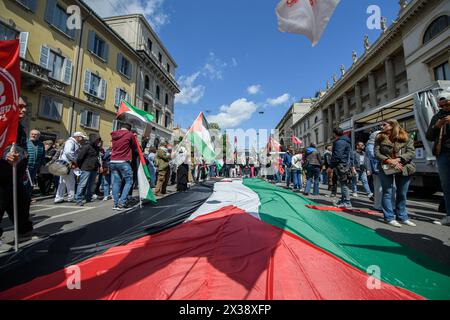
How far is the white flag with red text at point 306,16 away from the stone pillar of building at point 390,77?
81.2ft

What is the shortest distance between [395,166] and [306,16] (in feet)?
8.75

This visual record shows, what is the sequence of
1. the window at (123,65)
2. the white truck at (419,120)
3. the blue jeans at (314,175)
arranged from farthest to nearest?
1. the window at (123,65)
2. the blue jeans at (314,175)
3. the white truck at (419,120)

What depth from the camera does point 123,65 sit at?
21078mm

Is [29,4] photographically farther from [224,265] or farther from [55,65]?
[224,265]

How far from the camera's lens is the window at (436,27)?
14.7 meters

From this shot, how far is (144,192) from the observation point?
15.3 feet

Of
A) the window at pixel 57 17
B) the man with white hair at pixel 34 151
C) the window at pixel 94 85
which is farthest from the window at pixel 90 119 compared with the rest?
the man with white hair at pixel 34 151

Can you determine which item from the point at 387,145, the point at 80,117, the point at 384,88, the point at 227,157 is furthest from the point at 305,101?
the point at 387,145

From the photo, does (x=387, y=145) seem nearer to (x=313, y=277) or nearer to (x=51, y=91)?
(x=313, y=277)

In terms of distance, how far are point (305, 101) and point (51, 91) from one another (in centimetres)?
6139

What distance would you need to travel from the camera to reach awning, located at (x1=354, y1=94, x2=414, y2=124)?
7.29 metres

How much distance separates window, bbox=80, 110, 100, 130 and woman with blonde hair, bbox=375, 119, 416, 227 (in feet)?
61.8

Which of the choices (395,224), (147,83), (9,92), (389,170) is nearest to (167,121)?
(147,83)

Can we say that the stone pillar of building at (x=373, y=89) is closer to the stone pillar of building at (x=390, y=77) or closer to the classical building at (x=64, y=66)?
the stone pillar of building at (x=390, y=77)
